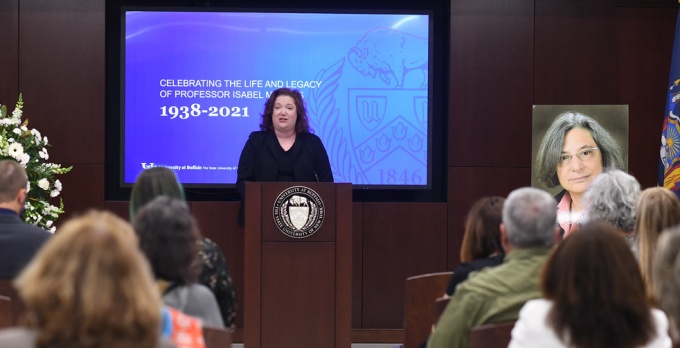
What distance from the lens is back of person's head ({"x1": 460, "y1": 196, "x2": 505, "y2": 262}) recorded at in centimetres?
374

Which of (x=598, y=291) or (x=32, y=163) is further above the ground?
(x=32, y=163)

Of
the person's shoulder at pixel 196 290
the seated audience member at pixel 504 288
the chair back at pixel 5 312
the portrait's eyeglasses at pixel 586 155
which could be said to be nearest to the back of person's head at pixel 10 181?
the chair back at pixel 5 312

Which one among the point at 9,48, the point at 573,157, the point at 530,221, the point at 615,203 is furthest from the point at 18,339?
the point at 9,48

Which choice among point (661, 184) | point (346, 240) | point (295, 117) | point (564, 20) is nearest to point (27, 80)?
point (295, 117)

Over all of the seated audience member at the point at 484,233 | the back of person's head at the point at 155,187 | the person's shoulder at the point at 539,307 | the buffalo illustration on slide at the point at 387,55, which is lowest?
the person's shoulder at the point at 539,307

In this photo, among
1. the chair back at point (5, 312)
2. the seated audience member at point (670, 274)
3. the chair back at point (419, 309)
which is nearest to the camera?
the seated audience member at point (670, 274)

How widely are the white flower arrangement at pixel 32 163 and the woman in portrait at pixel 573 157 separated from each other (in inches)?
132

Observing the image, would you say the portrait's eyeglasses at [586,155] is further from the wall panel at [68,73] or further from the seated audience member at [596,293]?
the seated audience member at [596,293]

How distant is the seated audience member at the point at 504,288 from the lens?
10.5 feet

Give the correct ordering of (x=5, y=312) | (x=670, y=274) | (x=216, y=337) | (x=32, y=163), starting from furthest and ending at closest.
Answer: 1. (x=32, y=163)
2. (x=5, y=312)
3. (x=216, y=337)
4. (x=670, y=274)

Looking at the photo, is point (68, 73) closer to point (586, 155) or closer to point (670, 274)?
point (586, 155)

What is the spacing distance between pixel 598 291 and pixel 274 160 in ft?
13.8

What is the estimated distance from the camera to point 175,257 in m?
2.89

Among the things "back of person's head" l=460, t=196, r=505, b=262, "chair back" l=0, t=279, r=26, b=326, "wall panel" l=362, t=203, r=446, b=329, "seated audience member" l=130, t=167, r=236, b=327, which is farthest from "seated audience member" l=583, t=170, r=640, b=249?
"wall panel" l=362, t=203, r=446, b=329
